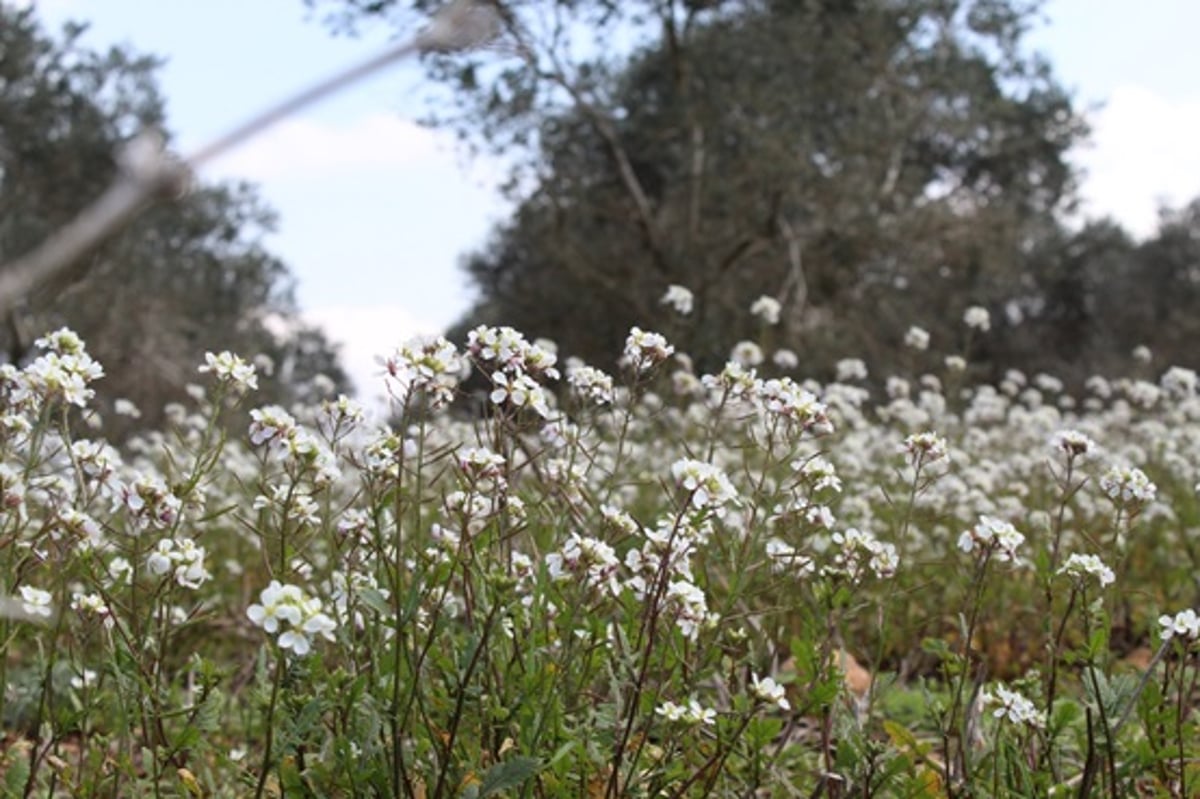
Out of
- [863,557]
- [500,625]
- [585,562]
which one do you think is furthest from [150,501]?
[863,557]

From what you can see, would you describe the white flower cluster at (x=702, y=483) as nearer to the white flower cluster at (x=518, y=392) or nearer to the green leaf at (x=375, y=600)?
the white flower cluster at (x=518, y=392)

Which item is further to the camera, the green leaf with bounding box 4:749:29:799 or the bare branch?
the green leaf with bounding box 4:749:29:799

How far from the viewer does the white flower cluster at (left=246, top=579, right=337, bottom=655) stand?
1542 mm

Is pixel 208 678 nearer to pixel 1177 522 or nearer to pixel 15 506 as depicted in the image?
pixel 15 506

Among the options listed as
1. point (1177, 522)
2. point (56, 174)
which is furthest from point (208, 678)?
point (56, 174)

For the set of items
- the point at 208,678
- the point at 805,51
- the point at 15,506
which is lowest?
the point at 208,678

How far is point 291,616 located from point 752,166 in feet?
52.3

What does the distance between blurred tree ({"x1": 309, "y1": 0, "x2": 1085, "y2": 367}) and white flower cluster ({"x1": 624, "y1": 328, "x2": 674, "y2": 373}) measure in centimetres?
1282

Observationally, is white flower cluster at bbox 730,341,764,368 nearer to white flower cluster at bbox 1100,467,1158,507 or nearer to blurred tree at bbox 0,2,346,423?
white flower cluster at bbox 1100,467,1158,507

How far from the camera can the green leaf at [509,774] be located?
171 centimetres

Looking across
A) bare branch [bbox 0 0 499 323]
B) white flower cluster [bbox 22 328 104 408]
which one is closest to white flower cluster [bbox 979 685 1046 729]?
white flower cluster [bbox 22 328 104 408]

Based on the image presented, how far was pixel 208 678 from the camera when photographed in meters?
1.98

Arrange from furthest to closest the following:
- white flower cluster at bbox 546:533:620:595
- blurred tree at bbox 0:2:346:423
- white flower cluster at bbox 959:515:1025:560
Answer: blurred tree at bbox 0:2:346:423 → white flower cluster at bbox 959:515:1025:560 → white flower cluster at bbox 546:533:620:595

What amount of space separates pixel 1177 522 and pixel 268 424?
16.5 feet
